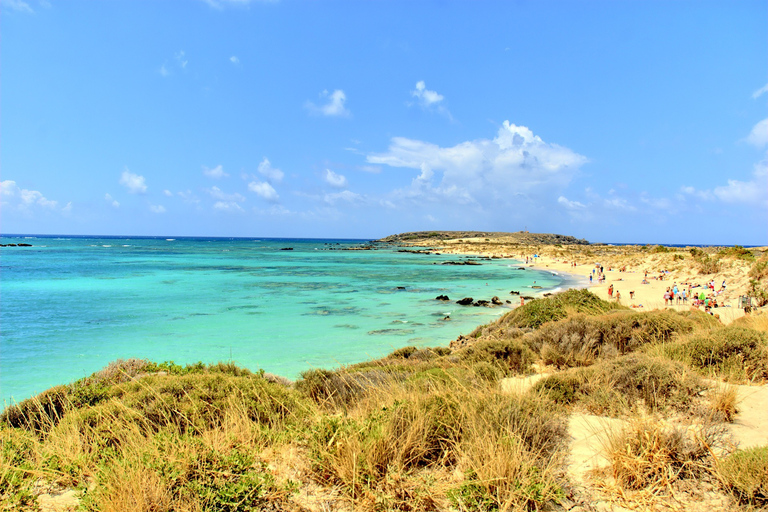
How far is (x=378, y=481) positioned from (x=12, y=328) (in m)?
17.8

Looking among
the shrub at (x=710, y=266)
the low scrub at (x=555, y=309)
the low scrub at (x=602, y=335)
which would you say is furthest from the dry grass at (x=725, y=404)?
the shrub at (x=710, y=266)

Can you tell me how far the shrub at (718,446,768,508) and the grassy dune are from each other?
0.01 m

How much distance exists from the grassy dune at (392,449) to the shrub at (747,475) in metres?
0.01

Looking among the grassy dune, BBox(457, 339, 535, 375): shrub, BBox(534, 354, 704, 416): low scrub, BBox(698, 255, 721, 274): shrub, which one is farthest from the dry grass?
BBox(698, 255, 721, 274): shrub

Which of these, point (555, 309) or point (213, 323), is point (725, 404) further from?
point (213, 323)

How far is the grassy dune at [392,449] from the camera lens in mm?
3025

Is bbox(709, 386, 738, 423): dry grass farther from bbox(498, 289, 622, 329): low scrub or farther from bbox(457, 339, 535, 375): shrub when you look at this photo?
bbox(498, 289, 622, 329): low scrub

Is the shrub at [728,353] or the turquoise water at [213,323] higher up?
the shrub at [728,353]

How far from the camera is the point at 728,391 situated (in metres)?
4.70

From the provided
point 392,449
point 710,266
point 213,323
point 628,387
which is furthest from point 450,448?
point 710,266

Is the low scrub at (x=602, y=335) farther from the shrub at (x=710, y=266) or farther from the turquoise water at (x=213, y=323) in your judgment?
the shrub at (x=710, y=266)

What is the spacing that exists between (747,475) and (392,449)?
9.03ft

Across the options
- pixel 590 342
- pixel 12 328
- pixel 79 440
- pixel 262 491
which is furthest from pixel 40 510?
pixel 12 328

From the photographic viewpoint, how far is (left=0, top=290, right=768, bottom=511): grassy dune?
3.03 metres
